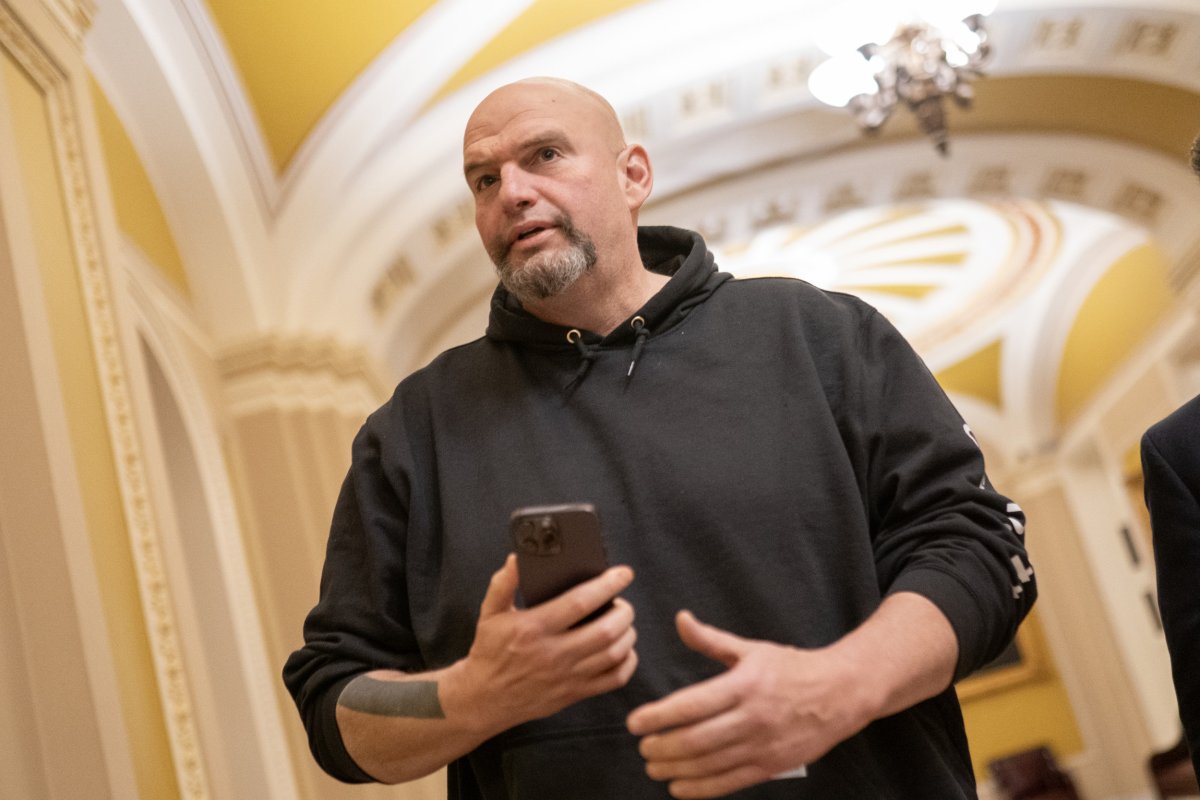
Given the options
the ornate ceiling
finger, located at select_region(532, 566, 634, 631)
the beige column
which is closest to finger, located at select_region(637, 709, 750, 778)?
finger, located at select_region(532, 566, 634, 631)

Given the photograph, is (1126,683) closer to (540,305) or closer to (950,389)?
(950,389)

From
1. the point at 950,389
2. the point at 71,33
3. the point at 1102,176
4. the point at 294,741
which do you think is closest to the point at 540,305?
the point at 71,33

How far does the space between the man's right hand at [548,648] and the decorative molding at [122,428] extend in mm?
2074

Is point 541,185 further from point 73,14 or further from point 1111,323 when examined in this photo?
point 1111,323

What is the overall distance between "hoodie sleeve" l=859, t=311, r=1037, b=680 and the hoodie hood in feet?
0.80

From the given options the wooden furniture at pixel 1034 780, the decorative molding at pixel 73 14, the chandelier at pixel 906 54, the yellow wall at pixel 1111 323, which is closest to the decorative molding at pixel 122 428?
the decorative molding at pixel 73 14

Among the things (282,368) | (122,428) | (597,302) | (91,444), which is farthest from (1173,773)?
(597,302)

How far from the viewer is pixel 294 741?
21.1ft

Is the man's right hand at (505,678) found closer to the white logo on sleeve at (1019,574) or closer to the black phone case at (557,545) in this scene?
the black phone case at (557,545)

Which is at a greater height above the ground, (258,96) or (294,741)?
(258,96)

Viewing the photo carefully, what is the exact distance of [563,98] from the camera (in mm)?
1894

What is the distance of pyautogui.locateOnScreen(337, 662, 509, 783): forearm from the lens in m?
1.44

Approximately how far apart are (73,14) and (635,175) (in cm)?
245

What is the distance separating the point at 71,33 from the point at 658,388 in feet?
9.04
